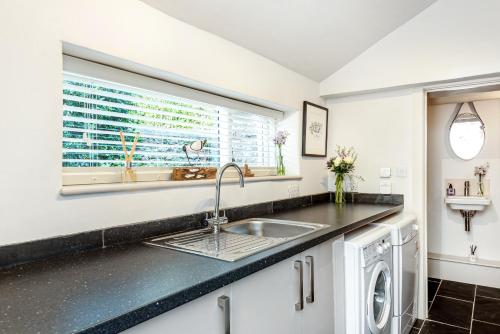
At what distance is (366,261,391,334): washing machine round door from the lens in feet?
6.12

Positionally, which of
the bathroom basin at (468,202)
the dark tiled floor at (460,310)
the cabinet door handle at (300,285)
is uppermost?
the bathroom basin at (468,202)

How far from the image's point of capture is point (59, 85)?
1.25m

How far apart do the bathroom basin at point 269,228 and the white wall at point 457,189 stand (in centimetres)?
248

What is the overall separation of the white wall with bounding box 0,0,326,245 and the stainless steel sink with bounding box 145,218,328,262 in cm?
17

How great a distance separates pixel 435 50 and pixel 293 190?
150 cm

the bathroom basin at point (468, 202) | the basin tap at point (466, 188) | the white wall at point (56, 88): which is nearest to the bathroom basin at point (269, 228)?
the white wall at point (56, 88)

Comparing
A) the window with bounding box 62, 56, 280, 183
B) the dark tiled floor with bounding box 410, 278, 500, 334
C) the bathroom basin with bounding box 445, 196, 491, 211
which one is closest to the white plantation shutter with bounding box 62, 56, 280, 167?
the window with bounding box 62, 56, 280, 183

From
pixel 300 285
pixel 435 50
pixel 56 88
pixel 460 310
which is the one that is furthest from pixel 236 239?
pixel 460 310

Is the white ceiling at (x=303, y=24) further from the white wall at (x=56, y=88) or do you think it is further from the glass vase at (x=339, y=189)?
the glass vase at (x=339, y=189)

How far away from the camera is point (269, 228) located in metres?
2.03

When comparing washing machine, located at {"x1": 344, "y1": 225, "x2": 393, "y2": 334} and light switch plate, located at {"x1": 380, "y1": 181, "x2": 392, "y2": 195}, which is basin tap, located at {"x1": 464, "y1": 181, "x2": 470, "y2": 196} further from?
washing machine, located at {"x1": 344, "y1": 225, "x2": 393, "y2": 334}

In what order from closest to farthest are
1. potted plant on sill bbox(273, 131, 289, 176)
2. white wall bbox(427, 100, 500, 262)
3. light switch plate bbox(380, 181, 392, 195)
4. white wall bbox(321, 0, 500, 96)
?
white wall bbox(321, 0, 500, 96), potted plant on sill bbox(273, 131, 289, 176), light switch plate bbox(380, 181, 392, 195), white wall bbox(427, 100, 500, 262)

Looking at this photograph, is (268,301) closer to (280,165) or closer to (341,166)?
(280,165)

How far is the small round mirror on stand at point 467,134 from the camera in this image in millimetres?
3539
